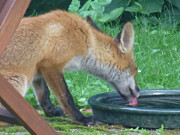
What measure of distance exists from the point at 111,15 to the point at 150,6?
982 mm

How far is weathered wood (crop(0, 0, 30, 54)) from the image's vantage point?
116 inches

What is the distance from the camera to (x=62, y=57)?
479cm

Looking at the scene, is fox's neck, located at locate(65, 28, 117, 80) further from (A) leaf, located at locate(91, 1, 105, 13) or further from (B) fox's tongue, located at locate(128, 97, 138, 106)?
(A) leaf, located at locate(91, 1, 105, 13)

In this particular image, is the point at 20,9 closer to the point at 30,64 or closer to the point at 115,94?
the point at 30,64

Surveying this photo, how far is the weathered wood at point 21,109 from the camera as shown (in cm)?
300

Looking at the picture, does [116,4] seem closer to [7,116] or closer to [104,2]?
[104,2]

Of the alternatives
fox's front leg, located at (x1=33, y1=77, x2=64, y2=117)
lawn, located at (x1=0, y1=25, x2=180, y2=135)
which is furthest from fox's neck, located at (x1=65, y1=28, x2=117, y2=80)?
lawn, located at (x1=0, y1=25, x2=180, y2=135)

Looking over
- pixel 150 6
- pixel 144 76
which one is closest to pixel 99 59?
pixel 144 76

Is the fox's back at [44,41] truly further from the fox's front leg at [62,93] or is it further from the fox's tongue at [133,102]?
the fox's tongue at [133,102]

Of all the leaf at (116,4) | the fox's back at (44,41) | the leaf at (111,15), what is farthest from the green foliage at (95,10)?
the fox's back at (44,41)

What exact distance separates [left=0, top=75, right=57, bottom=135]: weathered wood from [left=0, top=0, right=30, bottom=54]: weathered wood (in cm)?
25

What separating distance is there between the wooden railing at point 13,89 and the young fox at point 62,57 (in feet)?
4.37

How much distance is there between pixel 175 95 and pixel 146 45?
2.98 meters

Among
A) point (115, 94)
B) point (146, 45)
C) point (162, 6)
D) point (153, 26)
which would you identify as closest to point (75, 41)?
point (115, 94)
